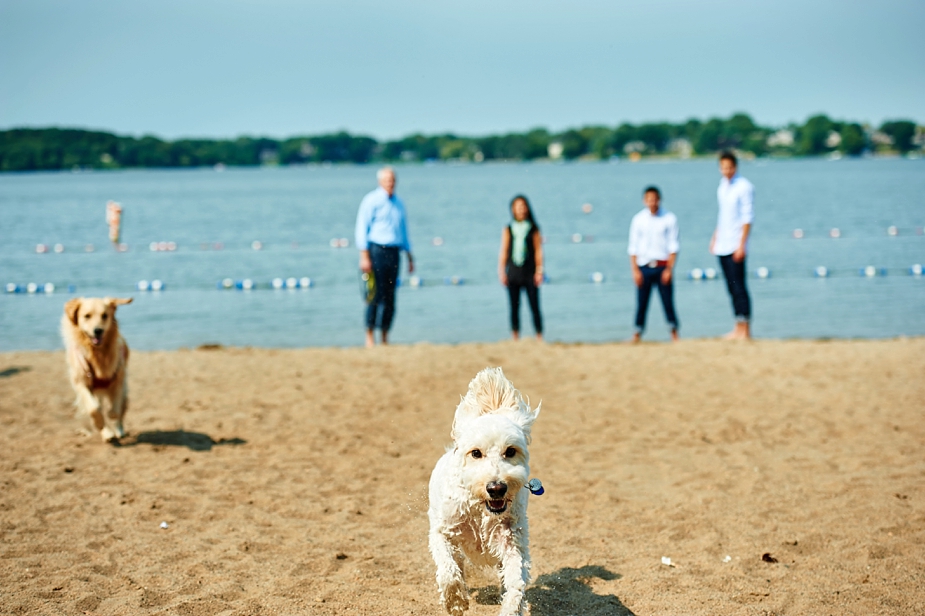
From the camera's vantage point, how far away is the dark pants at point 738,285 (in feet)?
40.1

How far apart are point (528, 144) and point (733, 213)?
87.0m

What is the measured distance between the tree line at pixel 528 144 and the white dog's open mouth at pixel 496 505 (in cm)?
9495

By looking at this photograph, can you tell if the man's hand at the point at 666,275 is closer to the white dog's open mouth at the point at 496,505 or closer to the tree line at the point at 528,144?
the white dog's open mouth at the point at 496,505

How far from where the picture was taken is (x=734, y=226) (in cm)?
1210

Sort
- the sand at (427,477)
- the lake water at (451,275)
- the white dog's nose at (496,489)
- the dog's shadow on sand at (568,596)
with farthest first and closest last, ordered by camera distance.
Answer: the lake water at (451,275) → the sand at (427,477) → the dog's shadow on sand at (568,596) → the white dog's nose at (496,489)

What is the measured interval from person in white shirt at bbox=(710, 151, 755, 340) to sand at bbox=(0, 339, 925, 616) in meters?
0.99

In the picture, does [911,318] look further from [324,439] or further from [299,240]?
[299,240]

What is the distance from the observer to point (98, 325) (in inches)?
317

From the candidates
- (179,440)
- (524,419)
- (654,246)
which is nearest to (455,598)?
(524,419)

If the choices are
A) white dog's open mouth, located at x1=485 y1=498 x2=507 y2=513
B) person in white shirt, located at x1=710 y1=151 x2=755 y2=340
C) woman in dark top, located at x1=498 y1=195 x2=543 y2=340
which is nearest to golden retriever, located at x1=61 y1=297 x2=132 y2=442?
white dog's open mouth, located at x1=485 y1=498 x2=507 y2=513

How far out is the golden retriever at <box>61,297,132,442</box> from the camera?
26.6 feet

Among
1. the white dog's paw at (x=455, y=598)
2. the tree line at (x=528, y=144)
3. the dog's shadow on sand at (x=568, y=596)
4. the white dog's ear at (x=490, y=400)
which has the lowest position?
the dog's shadow on sand at (x=568, y=596)

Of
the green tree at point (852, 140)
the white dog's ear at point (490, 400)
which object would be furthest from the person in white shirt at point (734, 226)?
the green tree at point (852, 140)

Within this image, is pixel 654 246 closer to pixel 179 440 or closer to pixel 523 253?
pixel 523 253
